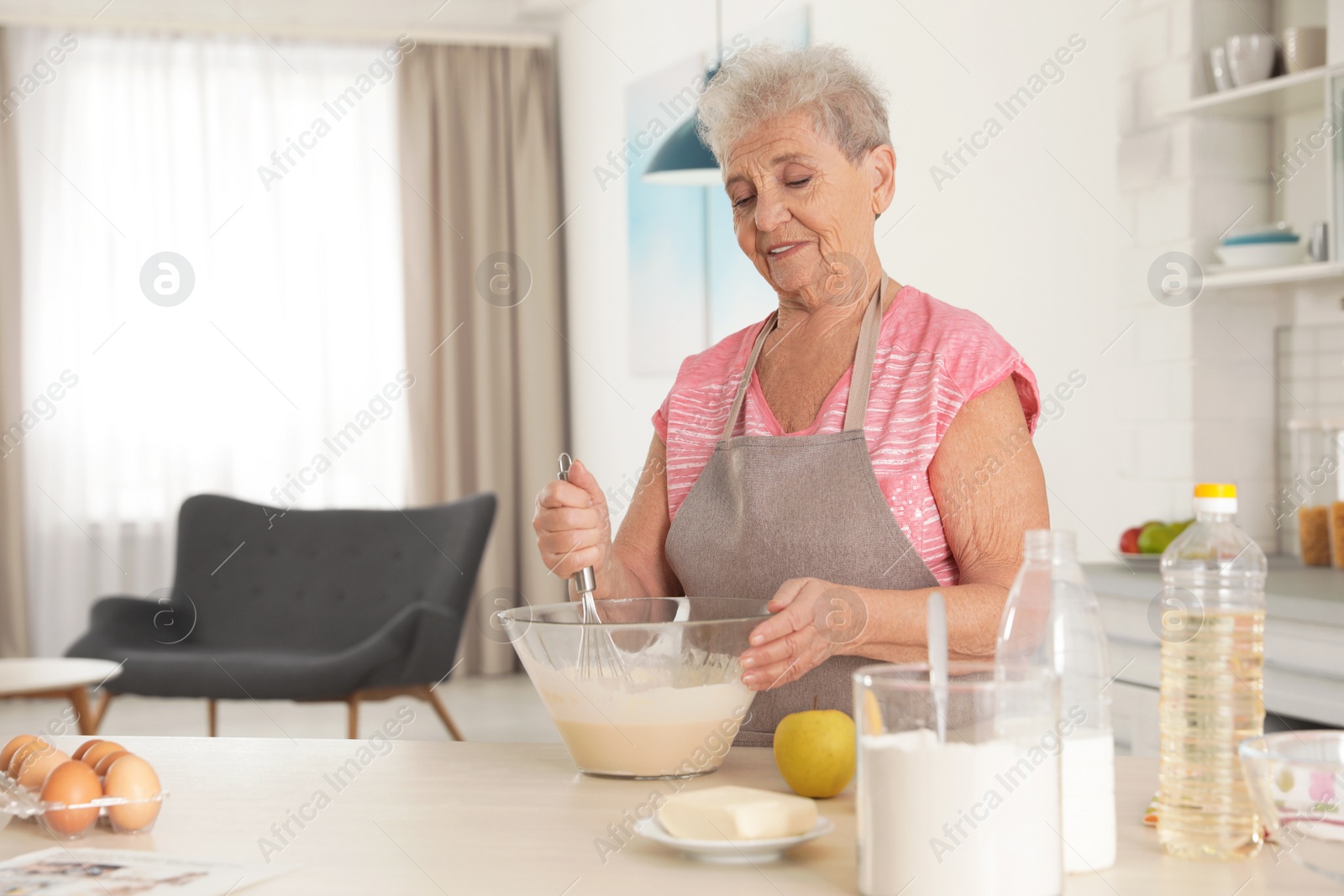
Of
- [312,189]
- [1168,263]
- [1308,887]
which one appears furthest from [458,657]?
[1308,887]

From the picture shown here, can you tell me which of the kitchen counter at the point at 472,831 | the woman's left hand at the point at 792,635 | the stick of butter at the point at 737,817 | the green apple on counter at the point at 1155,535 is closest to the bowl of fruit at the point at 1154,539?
the green apple on counter at the point at 1155,535

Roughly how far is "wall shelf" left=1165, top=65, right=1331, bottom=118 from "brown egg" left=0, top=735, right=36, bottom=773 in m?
2.52

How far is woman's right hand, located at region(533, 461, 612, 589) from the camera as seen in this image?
4.38ft

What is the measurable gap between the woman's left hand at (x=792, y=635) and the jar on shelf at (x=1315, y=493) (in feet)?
5.79

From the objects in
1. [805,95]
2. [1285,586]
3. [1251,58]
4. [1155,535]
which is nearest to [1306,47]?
[1251,58]

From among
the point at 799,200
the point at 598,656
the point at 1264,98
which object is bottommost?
the point at 598,656

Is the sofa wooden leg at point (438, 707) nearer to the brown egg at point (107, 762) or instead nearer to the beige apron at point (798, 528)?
the beige apron at point (798, 528)

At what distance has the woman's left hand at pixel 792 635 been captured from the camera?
1.14 metres

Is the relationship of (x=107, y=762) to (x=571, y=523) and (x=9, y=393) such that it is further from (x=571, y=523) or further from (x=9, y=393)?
(x=9, y=393)

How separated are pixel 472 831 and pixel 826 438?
665 mm

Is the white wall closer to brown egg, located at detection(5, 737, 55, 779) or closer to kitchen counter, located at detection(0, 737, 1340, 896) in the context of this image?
kitchen counter, located at detection(0, 737, 1340, 896)

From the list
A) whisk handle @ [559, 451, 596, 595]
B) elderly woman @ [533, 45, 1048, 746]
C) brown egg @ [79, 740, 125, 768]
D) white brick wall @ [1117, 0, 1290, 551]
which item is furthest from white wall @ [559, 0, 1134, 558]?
brown egg @ [79, 740, 125, 768]

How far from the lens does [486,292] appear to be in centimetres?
612

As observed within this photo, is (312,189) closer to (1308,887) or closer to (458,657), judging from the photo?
(458,657)
